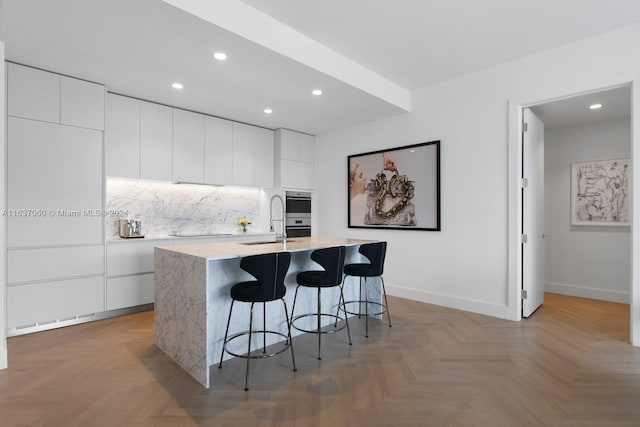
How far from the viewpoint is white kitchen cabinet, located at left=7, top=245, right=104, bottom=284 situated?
10.8ft

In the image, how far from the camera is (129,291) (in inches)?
160

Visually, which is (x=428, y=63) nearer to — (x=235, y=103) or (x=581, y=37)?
(x=581, y=37)

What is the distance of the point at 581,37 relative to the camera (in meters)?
3.38

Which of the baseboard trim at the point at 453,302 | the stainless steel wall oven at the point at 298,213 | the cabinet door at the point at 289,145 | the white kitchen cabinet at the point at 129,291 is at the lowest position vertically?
the baseboard trim at the point at 453,302

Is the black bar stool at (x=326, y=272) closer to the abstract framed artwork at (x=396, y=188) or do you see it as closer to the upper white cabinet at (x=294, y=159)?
the abstract framed artwork at (x=396, y=188)

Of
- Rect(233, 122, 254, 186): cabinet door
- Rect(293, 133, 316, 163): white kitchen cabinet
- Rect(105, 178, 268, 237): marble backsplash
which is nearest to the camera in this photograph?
Rect(105, 178, 268, 237): marble backsplash

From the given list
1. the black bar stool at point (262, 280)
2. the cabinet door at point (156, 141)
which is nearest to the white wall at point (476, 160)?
the black bar stool at point (262, 280)

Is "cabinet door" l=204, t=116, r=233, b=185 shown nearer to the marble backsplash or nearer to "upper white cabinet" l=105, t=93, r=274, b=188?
"upper white cabinet" l=105, t=93, r=274, b=188

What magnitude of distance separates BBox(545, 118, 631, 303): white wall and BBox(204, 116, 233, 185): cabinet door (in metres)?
4.83

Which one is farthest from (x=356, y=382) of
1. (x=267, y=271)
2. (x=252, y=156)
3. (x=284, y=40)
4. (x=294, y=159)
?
(x=294, y=159)

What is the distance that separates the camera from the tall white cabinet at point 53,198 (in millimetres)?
3316

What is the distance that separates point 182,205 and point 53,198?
68.1 inches

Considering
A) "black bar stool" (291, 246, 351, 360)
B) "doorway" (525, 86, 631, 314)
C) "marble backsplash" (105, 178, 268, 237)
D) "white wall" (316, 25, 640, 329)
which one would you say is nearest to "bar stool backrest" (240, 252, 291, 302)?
"black bar stool" (291, 246, 351, 360)

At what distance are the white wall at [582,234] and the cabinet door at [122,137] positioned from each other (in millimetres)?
5817
